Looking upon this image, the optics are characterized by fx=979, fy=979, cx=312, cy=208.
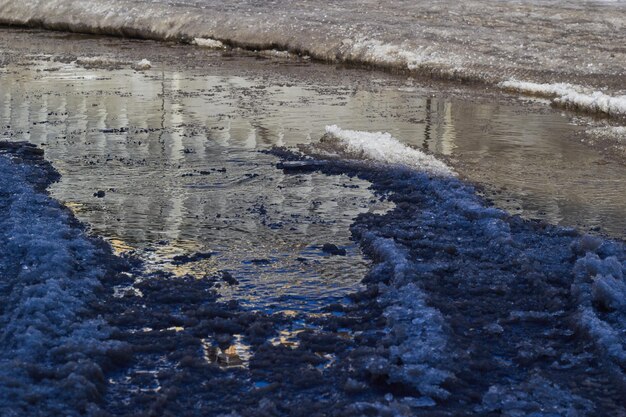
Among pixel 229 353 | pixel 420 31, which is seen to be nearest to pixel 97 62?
pixel 420 31

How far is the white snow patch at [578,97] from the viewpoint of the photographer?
9.37 m

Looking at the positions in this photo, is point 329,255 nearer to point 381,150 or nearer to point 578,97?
point 381,150

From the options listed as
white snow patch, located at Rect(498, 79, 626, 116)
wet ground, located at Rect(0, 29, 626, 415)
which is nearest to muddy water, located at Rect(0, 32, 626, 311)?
wet ground, located at Rect(0, 29, 626, 415)

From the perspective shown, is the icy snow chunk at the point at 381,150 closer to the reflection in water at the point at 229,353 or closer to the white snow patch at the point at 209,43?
the reflection in water at the point at 229,353

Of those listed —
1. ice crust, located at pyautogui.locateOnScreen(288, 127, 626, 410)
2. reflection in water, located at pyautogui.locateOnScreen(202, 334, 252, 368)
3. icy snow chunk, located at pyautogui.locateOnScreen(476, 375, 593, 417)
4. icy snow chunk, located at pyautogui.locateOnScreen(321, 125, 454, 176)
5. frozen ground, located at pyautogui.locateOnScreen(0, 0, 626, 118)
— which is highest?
frozen ground, located at pyautogui.locateOnScreen(0, 0, 626, 118)

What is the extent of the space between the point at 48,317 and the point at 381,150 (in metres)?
3.54

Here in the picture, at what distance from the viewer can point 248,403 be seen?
3.29m

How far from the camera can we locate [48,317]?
12.7 feet

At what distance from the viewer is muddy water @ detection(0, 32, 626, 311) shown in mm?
4867

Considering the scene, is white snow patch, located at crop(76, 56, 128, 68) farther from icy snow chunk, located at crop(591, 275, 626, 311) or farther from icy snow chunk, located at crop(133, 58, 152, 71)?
icy snow chunk, located at crop(591, 275, 626, 311)

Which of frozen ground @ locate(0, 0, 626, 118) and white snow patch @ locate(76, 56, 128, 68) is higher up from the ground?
frozen ground @ locate(0, 0, 626, 118)

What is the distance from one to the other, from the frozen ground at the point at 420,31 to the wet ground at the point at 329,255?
7.20 feet

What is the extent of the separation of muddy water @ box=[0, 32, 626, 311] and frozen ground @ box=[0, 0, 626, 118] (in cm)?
85

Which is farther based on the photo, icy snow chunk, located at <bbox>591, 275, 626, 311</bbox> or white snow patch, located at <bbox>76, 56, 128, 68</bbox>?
white snow patch, located at <bbox>76, 56, 128, 68</bbox>
